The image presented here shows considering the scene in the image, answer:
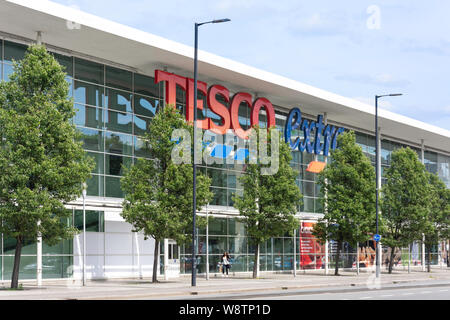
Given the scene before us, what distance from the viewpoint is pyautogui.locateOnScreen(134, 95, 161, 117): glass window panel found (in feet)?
152

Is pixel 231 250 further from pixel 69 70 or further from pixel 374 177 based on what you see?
pixel 69 70

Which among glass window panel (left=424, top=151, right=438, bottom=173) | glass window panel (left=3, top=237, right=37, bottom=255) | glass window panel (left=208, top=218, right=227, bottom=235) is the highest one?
glass window panel (left=424, top=151, right=438, bottom=173)

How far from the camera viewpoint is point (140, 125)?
1825 inches

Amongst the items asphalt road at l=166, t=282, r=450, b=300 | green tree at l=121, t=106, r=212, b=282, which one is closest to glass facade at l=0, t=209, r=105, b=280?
green tree at l=121, t=106, r=212, b=282

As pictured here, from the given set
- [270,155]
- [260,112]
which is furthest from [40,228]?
[260,112]

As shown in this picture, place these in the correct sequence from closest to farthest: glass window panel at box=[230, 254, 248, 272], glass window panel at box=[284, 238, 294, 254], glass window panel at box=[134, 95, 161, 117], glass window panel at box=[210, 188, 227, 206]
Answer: glass window panel at box=[134, 95, 161, 117]
glass window panel at box=[210, 188, 227, 206]
glass window panel at box=[230, 254, 248, 272]
glass window panel at box=[284, 238, 294, 254]

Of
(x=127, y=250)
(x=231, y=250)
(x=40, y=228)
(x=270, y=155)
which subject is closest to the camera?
(x=40, y=228)

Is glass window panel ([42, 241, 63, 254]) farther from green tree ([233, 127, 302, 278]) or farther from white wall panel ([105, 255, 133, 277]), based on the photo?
green tree ([233, 127, 302, 278])

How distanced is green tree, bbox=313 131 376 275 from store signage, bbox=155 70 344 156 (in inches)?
192

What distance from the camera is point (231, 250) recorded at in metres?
53.0

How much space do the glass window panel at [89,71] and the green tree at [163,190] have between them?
239 inches

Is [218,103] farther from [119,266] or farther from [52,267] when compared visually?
[52,267]
